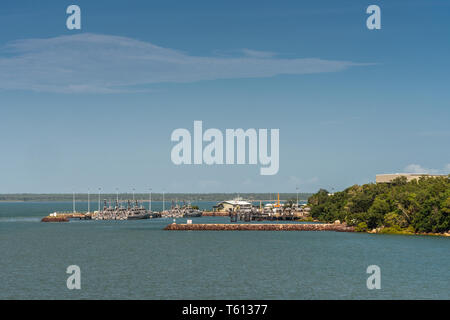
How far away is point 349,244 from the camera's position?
15112cm

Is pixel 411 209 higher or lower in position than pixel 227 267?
higher

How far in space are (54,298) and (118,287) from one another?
10.3 m

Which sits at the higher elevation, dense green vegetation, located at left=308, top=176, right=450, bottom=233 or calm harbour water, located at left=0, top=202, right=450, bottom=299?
dense green vegetation, located at left=308, top=176, right=450, bottom=233

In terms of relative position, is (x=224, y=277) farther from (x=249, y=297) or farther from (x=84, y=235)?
(x=84, y=235)

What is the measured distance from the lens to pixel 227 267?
355 feet

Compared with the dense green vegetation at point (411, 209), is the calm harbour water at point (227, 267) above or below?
below

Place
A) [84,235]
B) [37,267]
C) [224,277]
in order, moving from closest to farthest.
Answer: [224,277], [37,267], [84,235]

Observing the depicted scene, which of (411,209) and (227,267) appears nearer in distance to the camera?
(227,267)

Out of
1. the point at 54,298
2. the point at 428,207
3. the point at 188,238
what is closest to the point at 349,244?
the point at 428,207

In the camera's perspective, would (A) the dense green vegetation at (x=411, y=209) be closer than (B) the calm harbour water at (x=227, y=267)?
No

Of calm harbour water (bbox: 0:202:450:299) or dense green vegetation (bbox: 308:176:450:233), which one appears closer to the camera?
calm harbour water (bbox: 0:202:450:299)

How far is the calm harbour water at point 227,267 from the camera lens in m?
81.8

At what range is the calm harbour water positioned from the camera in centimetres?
8175
